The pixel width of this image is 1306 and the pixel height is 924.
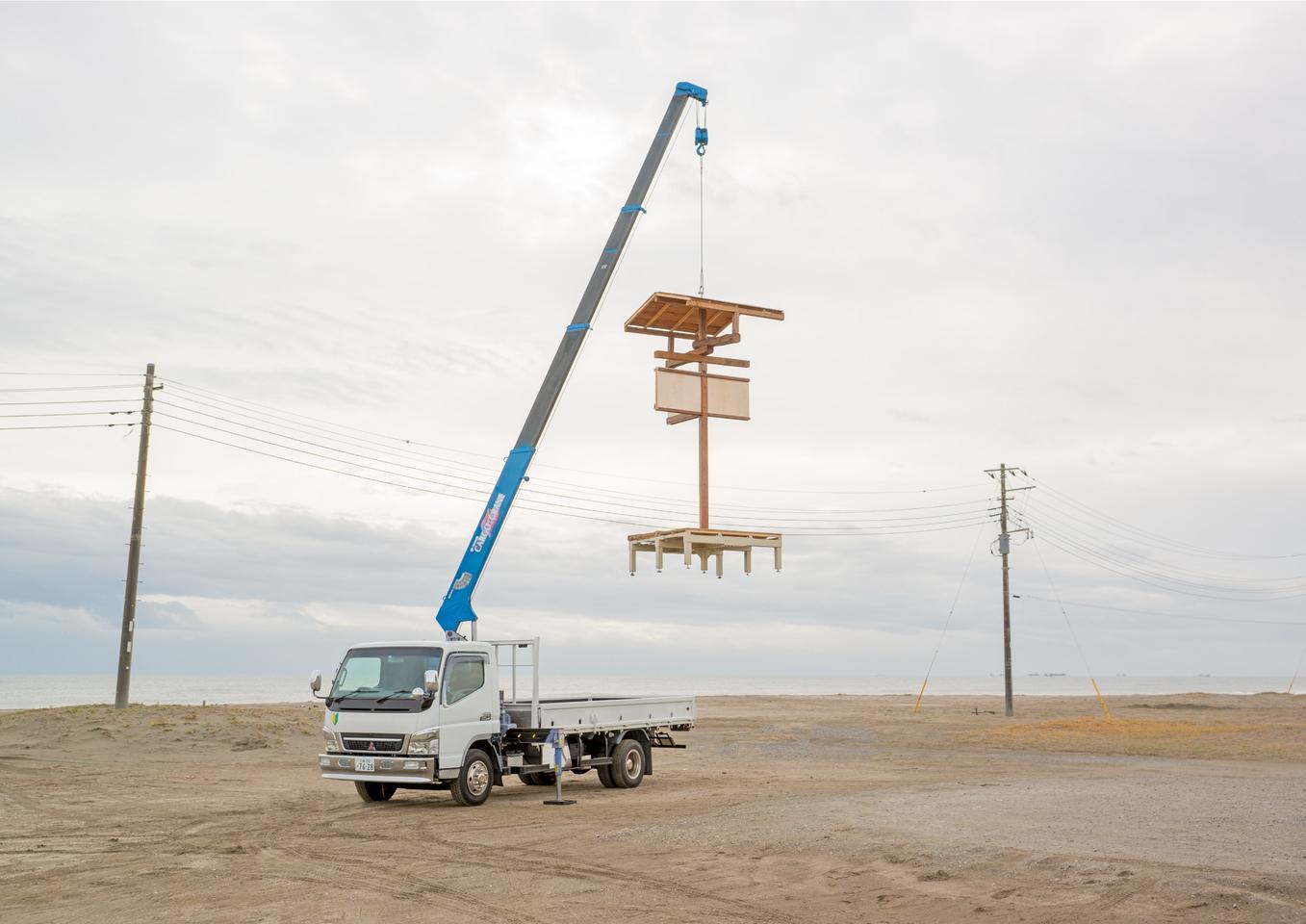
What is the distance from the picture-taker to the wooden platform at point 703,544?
55.9ft

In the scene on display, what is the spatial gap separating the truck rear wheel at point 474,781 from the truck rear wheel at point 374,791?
1.64 m

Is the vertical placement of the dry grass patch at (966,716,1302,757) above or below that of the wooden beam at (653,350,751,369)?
below

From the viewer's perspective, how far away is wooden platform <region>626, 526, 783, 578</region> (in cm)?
1703

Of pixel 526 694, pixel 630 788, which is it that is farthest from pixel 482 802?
pixel 630 788

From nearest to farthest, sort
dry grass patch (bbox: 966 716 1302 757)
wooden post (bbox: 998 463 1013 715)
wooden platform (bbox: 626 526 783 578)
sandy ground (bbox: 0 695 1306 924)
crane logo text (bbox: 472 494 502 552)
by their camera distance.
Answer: sandy ground (bbox: 0 695 1306 924), wooden platform (bbox: 626 526 783 578), crane logo text (bbox: 472 494 502 552), dry grass patch (bbox: 966 716 1302 757), wooden post (bbox: 998 463 1013 715)

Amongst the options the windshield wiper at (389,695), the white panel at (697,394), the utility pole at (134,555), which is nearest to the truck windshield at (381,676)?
the windshield wiper at (389,695)

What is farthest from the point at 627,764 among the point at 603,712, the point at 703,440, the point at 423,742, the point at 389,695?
the point at 703,440

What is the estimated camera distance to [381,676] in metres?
18.3

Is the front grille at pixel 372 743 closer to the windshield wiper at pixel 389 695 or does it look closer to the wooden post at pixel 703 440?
the windshield wiper at pixel 389 695

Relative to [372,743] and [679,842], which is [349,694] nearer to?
[372,743]

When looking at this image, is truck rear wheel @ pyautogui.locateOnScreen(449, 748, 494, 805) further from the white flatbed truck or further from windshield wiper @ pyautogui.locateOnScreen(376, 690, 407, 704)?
windshield wiper @ pyautogui.locateOnScreen(376, 690, 407, 704)

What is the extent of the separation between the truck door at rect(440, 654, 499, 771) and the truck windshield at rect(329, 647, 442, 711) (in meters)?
0.41

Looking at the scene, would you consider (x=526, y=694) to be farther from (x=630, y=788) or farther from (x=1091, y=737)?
(x=1091, y=737)

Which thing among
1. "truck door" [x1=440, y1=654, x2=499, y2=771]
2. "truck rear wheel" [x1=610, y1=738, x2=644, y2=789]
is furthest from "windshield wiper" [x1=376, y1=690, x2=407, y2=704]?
"truck rear wheel" [x1=610, y1=738, x2=644, y2=789]
